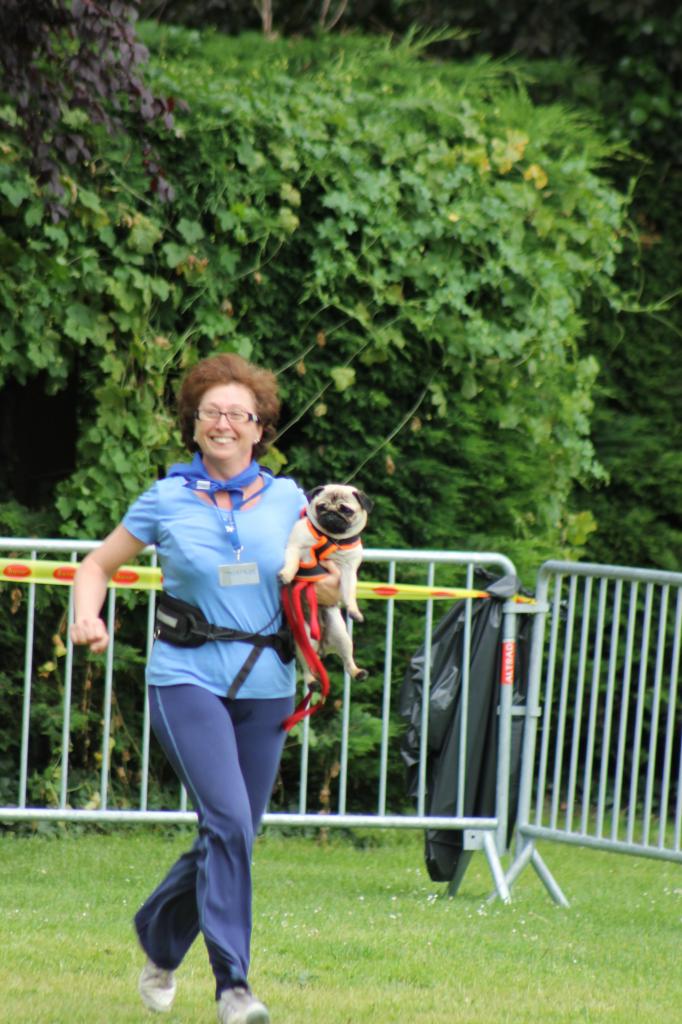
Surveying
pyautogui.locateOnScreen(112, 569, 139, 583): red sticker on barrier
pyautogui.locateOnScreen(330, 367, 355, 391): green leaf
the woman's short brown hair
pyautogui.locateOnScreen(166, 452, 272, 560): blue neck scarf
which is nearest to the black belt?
pyautogui.locateOnScreen(166, 452, 272, 560): blue neck scarf

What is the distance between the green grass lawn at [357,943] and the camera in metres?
4.40

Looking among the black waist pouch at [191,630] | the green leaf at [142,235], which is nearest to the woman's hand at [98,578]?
the black waist pouch at [191,630]

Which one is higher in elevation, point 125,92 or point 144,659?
point 125,92

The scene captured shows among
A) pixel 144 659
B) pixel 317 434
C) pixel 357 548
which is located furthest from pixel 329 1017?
pixel 317 434

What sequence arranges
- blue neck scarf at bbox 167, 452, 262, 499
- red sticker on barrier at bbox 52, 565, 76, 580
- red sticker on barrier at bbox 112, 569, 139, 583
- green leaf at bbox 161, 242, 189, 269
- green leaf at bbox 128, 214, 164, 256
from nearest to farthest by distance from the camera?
1. blue neck scarf at bbox 167, 452, 262, 499
2. red sticker on barrier at bbox 52, 565, 76, 580
3. red sticker on barrier at bbox 112, 569, 139, 583
4. green leaf at bbox 128, 214, 164, 256
5. green leaf at bbox 161, 242, 189, 269

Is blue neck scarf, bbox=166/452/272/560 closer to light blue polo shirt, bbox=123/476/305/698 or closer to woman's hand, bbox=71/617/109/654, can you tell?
light blue polo shirt, bbox=123/476/305/698

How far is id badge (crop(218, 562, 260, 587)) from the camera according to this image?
4.09m

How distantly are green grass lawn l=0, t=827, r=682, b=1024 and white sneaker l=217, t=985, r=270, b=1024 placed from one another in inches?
12.4

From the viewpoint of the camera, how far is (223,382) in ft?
14.0

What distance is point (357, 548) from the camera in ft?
14.2

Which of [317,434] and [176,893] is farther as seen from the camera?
[317,434]

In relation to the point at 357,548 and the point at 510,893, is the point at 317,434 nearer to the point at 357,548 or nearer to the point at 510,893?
the point at 510,893

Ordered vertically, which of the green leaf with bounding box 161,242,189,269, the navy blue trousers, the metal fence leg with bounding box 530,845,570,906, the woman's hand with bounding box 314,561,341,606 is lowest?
the metal fence leg with bounding box 530,845,570,906

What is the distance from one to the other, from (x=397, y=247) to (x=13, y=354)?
1985mm
